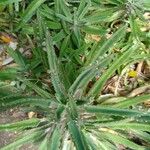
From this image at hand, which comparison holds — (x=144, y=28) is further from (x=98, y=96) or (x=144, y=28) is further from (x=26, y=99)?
(x=26, y=99)

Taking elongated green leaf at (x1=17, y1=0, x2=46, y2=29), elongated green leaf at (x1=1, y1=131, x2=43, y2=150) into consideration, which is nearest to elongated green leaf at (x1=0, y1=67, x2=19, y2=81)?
elongated green leaf at (x1=17, y1=0, x2=46, y2=29)

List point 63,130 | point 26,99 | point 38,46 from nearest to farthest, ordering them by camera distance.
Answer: point 26,99 < point 63,130 < point 38,46

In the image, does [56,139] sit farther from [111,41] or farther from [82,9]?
[82,9]

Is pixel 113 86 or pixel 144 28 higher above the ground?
pixel 144 28

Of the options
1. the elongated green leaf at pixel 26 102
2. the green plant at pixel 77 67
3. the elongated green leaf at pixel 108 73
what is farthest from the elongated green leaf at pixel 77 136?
the elongated green leaf at pixel 108 73

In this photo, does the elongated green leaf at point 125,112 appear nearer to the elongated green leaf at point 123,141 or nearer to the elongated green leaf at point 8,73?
the elongated green leaf at point 123,141

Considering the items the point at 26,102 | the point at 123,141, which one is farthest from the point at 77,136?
the point at 123,141

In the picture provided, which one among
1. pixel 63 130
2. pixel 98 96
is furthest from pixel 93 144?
pixel 98 96
